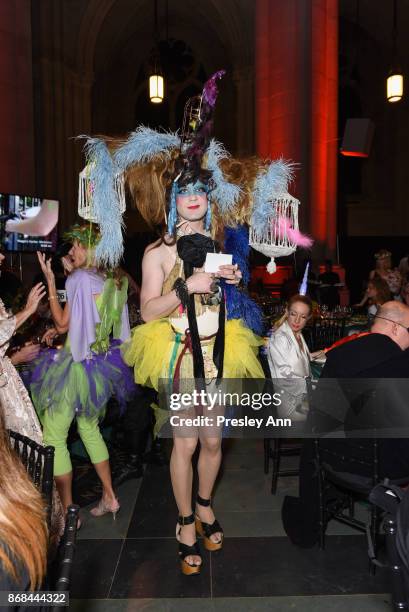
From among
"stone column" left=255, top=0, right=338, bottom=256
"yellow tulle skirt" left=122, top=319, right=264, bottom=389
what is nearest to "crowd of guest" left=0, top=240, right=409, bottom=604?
"yellow tulle skirt" left=122, top=319, right=264, bottom=389

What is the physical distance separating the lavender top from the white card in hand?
0.89 m

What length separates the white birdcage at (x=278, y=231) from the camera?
2662 millimetres

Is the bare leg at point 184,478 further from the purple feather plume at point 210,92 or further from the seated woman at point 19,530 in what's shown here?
the purple feather plume at point 210,92

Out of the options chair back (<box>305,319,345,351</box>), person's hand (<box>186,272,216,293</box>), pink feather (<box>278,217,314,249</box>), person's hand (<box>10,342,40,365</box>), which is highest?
pink feather (<box>278,217,314,249</box>)

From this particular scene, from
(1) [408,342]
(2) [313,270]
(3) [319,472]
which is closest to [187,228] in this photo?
(1) [408,342]

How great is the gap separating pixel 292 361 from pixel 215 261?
5.14 feet

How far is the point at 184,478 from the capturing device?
2574 mm

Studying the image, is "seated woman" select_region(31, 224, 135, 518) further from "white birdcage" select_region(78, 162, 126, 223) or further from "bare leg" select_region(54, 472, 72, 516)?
"white birdcage" select_region(78, 162, 126, 223)

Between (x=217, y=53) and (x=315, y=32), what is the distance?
43.3 feet

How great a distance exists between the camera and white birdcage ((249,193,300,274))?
2662 mm

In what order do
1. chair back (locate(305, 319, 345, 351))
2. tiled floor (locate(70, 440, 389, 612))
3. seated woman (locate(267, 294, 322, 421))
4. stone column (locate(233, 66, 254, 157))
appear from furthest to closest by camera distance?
stone column (locate(233, 66, 254, 157)) < chair back (locate(305, 319, 345, 351)) < seated woman (locate(267, 294, 322, 421)) < tiled floor (locate(70, 440, 389, 612))

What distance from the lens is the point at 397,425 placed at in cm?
243

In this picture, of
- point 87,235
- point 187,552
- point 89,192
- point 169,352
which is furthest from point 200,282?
point 187,552

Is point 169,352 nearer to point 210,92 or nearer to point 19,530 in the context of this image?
point 210,92
